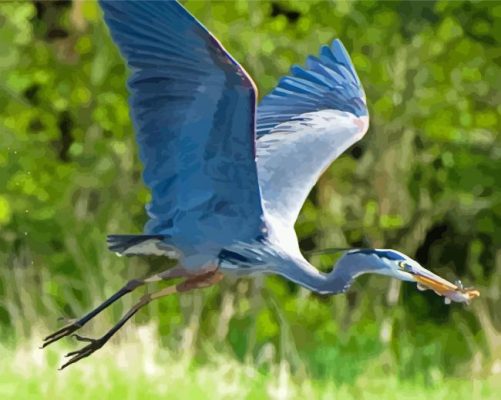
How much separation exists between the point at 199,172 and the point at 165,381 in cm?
300

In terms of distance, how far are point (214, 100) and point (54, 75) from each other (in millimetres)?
5787

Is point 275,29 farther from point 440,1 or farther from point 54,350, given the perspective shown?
point 54,350

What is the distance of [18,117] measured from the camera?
9812 millimetres

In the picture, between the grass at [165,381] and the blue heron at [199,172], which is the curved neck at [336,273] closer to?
the blue heron at [199,172]

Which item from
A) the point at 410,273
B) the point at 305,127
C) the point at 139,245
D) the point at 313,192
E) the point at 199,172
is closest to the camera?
the point at 410,273

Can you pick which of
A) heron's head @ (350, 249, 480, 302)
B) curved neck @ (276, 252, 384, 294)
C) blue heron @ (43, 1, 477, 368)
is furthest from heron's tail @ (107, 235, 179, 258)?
heron's head @ (350, 249, 480, 302)

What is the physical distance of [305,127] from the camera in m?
5.47

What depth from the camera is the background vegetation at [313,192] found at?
9523mm

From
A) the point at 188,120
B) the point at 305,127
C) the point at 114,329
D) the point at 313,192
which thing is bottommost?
the point at 313,192

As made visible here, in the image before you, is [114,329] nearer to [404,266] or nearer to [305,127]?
[404,266]

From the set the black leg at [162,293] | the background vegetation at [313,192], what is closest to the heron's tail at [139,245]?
the black leg at [162,293]

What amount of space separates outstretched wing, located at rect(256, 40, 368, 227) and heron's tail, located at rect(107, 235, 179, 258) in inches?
15.8

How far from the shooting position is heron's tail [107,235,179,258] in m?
4.59

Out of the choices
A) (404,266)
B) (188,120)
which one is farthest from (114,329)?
(404,266)
